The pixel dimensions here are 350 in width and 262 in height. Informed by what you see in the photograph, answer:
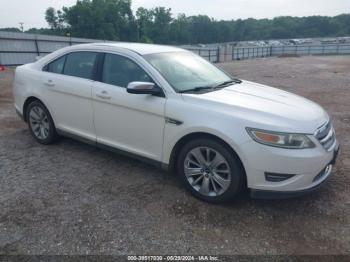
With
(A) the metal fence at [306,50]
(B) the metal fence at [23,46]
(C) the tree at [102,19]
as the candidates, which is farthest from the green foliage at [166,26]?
(B) the metal fence at [23,46]

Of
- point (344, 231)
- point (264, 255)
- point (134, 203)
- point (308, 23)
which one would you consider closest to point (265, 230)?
point (264, 255)

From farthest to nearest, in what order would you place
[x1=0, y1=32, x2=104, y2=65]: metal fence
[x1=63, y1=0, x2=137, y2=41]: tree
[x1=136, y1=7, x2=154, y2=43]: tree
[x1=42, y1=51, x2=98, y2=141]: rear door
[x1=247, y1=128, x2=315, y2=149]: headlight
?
[x1=136, y1=7, x2=154, y2=43]: tree < [x1=63, y1=0, x2=137, y2=41]: tree < [x1=0, y1=32, x2=104, y2=65]: metal fence < [x1=42, y1=51, x2=98, y2=141]: rear door < [x1=247, y1=128, x2=315, y2=149]: headlight

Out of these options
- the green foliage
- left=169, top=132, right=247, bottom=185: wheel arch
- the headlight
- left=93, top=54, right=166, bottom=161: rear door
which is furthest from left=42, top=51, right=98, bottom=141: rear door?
the green foliage

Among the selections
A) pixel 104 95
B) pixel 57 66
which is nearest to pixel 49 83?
pixel 57 66

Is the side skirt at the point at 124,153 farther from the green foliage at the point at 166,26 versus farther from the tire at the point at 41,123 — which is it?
the green foliage at the point at 166,26

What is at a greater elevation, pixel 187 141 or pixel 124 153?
pixel 187 141

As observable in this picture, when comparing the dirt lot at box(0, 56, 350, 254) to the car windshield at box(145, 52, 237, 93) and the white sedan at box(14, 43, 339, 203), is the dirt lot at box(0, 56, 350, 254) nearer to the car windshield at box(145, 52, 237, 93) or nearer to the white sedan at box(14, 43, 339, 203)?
the white sedan at box(14, 43, 339, 203)

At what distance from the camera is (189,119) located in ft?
10.8

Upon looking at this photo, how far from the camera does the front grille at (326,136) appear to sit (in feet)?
10.3

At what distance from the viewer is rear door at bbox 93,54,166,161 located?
3592mm

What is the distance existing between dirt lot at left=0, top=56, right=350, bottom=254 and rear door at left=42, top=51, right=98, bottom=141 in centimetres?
55

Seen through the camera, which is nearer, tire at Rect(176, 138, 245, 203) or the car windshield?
tire at Rect(176, 138, 245, 203)

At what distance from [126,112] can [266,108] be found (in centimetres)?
166

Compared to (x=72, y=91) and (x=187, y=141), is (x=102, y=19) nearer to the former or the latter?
(x=72, y=91)
